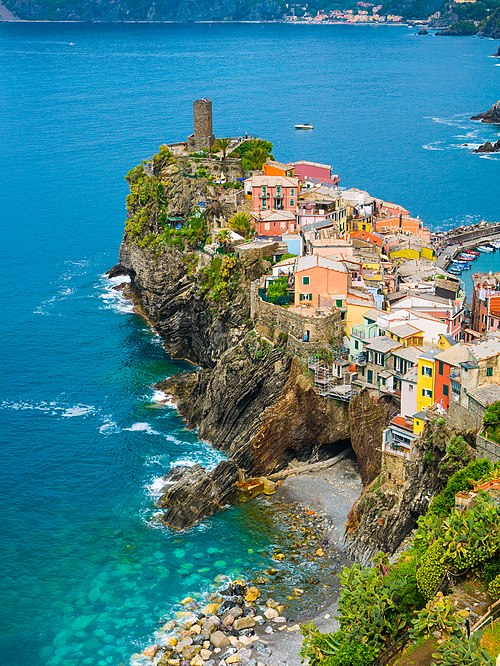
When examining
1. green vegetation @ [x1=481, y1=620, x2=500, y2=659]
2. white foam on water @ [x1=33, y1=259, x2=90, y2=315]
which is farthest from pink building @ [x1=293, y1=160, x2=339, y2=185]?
green vegetation @ [x1=481, y1=620, x2=500, y2=659]

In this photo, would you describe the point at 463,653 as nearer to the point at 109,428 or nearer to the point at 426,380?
the point at 426,380

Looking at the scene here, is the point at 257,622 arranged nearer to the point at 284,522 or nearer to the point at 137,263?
the point at 284,522

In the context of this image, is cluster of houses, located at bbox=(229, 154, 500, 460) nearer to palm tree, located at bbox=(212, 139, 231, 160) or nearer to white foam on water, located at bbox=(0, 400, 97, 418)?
palm tree, located at bbox=(212, 139, 231, 160)

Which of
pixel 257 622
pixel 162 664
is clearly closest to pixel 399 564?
pixel 257 622

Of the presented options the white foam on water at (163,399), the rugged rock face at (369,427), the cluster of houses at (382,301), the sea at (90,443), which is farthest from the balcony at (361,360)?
the white foam on water at (163,399)

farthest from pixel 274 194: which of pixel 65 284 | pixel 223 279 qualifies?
pixel 65 284

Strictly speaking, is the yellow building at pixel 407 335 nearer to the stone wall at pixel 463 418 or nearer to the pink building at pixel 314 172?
the stone wall at pixel 463 418
